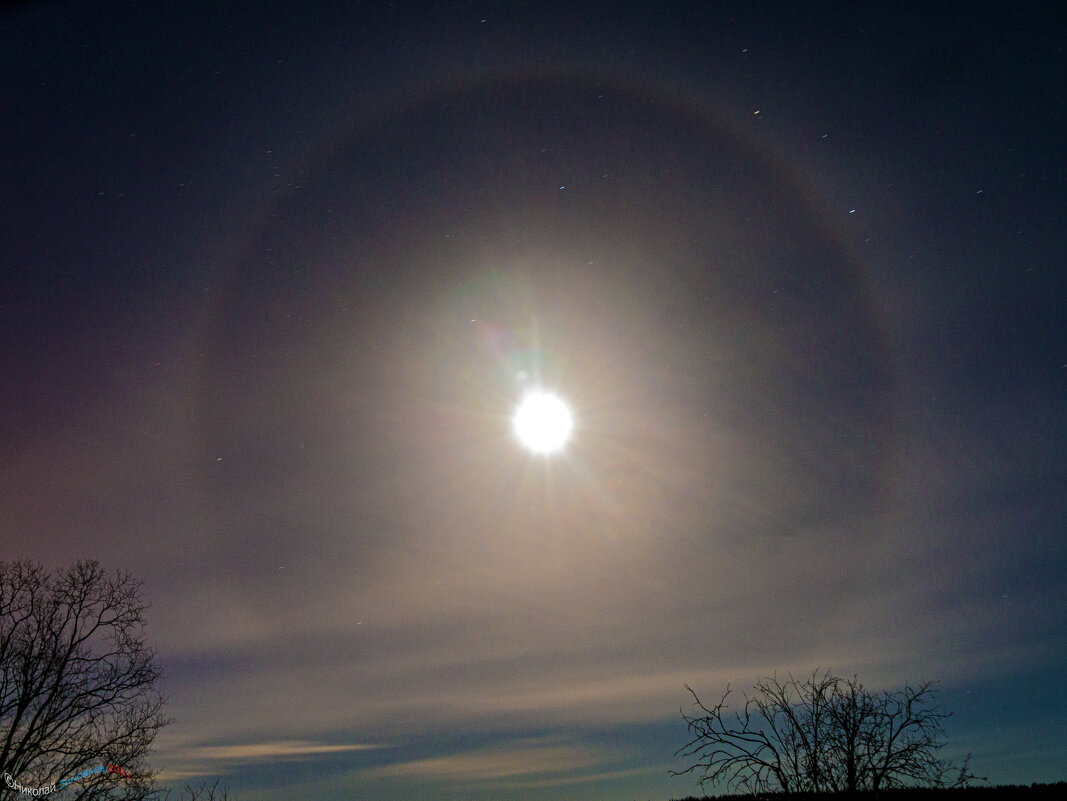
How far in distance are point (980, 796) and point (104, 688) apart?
2532 cm

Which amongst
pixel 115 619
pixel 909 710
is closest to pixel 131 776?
pixel 115 619

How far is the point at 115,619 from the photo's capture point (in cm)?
2444

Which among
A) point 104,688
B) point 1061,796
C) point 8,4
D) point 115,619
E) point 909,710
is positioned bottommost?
point 1061,796

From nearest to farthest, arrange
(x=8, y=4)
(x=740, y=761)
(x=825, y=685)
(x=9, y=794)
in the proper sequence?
1. (x=8, y=4)
2. (x=740, y=761)
3. (x=825, y=685)
4. (x=9, y=794)

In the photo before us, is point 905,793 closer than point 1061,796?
No

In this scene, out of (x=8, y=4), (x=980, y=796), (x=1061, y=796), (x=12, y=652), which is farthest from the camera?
(x=12, y=652)

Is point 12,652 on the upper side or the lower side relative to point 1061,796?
upper

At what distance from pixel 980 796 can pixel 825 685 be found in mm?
3195

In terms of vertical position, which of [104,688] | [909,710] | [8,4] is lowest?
[909,710]

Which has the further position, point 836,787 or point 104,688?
point 104,688

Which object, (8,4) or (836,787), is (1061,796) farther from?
(8,4)

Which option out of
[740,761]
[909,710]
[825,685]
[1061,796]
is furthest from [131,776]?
[1061,796]

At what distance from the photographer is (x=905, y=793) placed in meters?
13.3

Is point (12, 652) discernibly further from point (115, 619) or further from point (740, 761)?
point (740, 761)
